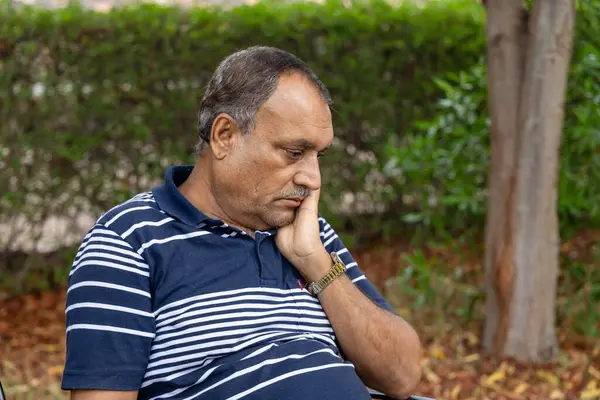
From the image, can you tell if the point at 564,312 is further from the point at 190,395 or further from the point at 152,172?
the point at 190,395

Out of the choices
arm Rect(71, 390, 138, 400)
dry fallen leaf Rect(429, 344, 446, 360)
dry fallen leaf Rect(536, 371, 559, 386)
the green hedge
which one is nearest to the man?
arm Rect(71, 390, 138, 400)

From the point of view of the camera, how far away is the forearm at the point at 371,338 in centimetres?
240

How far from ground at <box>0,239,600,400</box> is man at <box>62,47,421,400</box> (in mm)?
2057

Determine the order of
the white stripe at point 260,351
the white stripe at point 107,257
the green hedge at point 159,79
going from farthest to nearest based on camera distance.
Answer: the green hedge at point 159,79
the white stripe at point 260,351
the white stripe at point 107,257

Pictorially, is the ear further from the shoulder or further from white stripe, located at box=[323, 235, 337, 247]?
white stripe, located at box=[323, 235, 337, 247]

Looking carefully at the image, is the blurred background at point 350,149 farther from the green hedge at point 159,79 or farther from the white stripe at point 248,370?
the white stripe at point 248,370

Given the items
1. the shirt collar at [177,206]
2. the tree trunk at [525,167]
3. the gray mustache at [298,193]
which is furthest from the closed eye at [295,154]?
the tree trunk at [525,167]

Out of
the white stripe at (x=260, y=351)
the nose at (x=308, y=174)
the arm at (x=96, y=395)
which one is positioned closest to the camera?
the arm at (x=96, y=395)

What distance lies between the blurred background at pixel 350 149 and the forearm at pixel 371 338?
6.33 feet

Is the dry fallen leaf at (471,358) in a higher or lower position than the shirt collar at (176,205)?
lower

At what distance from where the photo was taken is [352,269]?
2.56 m

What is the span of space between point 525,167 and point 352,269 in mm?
2072

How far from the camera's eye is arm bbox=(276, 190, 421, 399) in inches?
94.5

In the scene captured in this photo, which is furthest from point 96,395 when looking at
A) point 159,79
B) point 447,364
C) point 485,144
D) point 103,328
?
point 159,79
